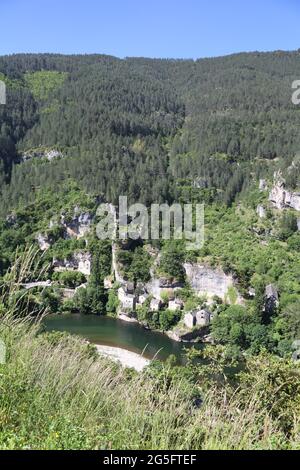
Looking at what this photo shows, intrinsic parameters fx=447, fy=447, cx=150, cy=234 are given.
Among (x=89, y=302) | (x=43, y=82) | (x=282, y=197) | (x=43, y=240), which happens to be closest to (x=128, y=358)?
(x=89, y=302)

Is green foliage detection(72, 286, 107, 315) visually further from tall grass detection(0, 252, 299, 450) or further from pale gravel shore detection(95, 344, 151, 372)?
tall grass detection(0, 252, 299, 450)

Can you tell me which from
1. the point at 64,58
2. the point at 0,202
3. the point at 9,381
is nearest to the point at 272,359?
the point at 9,381

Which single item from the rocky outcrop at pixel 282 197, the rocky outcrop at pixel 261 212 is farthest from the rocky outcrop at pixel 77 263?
the rocky outcrop at pixel 282 197

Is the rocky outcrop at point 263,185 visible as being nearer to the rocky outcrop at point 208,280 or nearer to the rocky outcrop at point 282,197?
the rocky outcrop at point 282,197

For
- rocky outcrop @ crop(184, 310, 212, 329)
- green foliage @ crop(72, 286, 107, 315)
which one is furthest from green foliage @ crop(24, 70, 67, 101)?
rocky outcrop @ crop(184, 310, 212, 329)

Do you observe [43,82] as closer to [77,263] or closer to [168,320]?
[77,263]

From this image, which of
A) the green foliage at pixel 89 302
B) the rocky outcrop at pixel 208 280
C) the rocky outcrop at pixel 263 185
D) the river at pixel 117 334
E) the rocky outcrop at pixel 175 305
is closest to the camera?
the river at pixel 117 334

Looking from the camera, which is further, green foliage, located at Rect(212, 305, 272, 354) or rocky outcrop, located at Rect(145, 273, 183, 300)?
rocky outcrop, located at Rect(145, 273, 183, 300)
